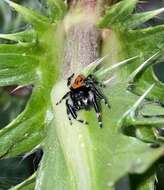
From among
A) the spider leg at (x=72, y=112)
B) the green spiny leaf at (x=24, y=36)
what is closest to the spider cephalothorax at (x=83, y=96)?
the spider leg at (x=72, y=112)

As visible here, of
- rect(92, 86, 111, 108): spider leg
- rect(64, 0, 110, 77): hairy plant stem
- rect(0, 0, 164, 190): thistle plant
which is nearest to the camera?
rect(0, 0, 164, 190): thistle plant

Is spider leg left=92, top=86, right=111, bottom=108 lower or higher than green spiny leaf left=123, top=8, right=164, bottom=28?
lower

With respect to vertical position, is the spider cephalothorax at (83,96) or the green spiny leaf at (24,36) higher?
the green spiny leaf at (24,36)

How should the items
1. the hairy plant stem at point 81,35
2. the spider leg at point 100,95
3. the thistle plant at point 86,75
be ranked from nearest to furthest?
the thistle plant at point 86,75
the spider leg at point 100,95
the hairy plant stem at point 81,35

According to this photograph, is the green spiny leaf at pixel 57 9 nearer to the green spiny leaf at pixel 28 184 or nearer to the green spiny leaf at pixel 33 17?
the green spiny leaf at pixel 33 17

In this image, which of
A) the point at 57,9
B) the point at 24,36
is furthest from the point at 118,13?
the point at 24,36

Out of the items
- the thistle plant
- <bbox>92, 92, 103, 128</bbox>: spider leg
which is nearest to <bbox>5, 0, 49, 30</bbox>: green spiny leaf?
the thistle plant

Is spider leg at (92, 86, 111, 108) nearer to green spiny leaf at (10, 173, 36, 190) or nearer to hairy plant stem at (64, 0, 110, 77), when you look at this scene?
hairy plant stem at (64, 0, 110, 77)

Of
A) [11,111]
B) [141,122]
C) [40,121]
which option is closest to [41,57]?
[40,121]

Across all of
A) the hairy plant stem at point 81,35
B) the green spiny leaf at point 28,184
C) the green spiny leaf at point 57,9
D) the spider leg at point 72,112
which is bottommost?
the green spiny leaf at point 28,184
